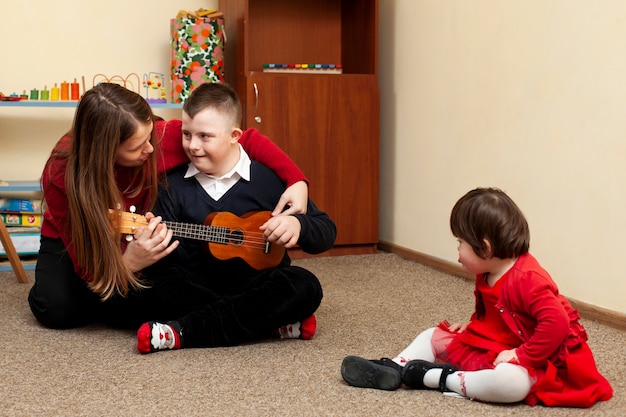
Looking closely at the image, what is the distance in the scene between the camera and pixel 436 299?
2.05 metres

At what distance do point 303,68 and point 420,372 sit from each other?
5.48 ft

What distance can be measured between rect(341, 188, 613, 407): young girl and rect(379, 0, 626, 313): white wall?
64 centimetres

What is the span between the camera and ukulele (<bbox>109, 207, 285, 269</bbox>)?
156cm

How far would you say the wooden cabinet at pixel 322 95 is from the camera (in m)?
2.68

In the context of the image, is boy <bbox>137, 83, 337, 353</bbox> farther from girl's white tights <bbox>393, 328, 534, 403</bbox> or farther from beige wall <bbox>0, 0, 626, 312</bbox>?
beige wall <bbox>0, 0, 626, 312</bbox>

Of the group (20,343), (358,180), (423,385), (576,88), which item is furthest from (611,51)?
(20,343)

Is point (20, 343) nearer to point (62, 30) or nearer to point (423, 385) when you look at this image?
point (423, 385)

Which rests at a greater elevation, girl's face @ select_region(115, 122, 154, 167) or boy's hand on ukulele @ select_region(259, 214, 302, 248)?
girl's face @ select_region(115, 122, 154, 167)

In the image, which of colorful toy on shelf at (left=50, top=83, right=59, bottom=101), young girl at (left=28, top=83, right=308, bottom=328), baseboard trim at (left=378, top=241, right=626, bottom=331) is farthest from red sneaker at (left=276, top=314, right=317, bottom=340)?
colorful toy on shelf at (left=50, top=83, right=59, bottom=101)

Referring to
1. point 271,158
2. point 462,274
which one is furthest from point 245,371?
point 462,274

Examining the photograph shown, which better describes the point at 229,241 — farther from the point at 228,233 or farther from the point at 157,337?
the point at 157,337

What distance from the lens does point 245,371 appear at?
138 cm

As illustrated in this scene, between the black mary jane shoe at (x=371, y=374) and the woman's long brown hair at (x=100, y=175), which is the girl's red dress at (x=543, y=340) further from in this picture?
the woman's long brown hair at (x=100, y=175)

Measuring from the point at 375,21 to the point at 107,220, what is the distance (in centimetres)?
153
